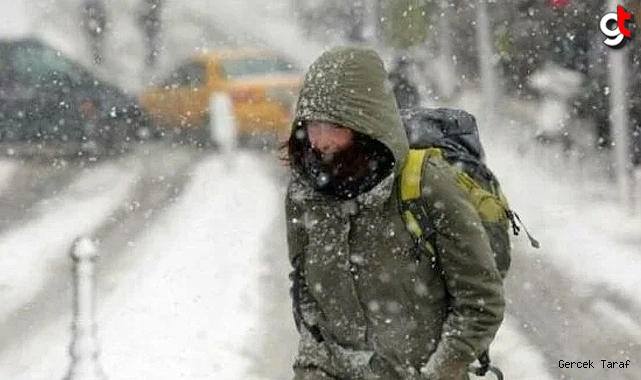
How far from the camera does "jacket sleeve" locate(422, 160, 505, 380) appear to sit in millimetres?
2545

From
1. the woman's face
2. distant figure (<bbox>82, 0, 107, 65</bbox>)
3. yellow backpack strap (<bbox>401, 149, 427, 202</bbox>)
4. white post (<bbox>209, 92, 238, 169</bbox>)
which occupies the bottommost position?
yellow backpack strap (<bbox>401, 149, 427, 202</bbox>)

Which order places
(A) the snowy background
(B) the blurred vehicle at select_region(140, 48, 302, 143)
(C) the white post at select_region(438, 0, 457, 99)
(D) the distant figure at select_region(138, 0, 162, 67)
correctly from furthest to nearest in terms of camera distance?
(D) the distant figure at select_region(138, 0, 162, 67), (C) the white post at select_region(438, 0, 457, 99), (B) the blurred vehicle at select_region(140, 48, 302, 143), (A) the snowy background

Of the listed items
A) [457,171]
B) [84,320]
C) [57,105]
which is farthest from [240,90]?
[457,171]

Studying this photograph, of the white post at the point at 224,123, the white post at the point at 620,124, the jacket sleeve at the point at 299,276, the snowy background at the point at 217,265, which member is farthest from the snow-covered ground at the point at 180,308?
the white post at the point at 224,123

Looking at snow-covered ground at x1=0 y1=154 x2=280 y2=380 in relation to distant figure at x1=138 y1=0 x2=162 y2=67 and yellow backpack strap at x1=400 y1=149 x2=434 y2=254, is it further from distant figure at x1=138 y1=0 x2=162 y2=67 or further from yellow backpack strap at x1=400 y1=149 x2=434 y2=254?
distant figure at x1=138 y1=0 x2=162 y2=67

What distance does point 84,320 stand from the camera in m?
5.55

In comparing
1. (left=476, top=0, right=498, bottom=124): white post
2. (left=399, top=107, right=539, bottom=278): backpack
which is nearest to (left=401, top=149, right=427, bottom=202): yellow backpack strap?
(left=399, top=107, right=539, bottom=278): backpack

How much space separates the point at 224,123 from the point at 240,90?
544 millimetres

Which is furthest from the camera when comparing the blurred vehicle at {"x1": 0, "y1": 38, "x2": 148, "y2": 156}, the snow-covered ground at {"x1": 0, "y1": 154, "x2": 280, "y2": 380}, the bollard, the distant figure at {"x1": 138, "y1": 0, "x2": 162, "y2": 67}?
the distant figure at {"x1": 138, "y1": 0, "x2": 162, "y2": 67}

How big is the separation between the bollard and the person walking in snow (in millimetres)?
2902

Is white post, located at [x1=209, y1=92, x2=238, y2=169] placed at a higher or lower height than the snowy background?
higher

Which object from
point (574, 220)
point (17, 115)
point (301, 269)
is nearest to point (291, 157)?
point (301, 269)

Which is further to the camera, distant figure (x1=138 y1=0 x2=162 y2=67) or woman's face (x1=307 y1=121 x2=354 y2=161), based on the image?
distant figure (x1=138 y1=0 x2=162 y2=67)

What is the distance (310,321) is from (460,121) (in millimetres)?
553
